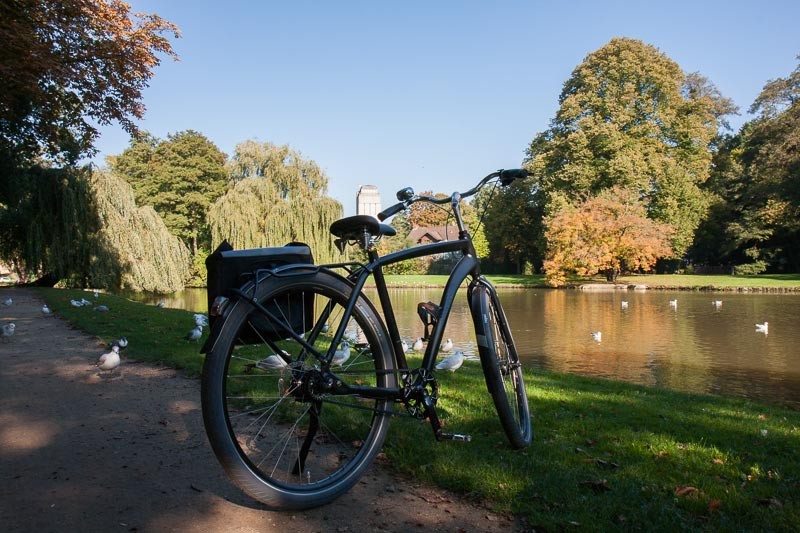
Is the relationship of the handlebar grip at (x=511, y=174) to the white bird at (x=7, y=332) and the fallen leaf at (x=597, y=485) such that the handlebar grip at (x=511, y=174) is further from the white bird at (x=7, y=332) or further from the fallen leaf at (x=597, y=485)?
the white bird at (x=7, y=332)

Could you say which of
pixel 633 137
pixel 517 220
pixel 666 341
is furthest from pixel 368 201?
pixel 517 220

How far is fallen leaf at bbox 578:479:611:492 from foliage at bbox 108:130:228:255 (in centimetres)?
3931

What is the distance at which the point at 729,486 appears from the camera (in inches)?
107

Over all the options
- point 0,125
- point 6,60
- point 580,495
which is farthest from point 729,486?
point 0,125

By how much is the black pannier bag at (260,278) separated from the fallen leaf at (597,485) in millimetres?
1448

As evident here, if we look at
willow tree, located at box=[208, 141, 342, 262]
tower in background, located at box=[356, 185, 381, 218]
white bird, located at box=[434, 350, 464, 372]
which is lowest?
white bird, located at box=[434, 350, 464, 372]

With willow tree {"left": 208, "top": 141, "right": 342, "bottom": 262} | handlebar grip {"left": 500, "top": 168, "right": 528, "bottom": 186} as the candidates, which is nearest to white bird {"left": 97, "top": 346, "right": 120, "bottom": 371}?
handlebar grip {"left": 500, "top": 168, "right": 528, "bottom": 186}

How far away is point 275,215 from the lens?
977 inches

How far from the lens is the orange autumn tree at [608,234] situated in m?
31.8

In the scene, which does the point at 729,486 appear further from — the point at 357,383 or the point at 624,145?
the point at 624,145

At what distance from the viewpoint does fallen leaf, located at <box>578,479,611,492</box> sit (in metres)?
2.57

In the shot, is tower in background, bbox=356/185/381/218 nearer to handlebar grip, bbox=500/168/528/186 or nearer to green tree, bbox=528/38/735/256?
handlebar grip, bbox=500/168/528/186

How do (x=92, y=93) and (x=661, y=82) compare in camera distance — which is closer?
(x=92, y=93)

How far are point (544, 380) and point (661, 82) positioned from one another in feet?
107
